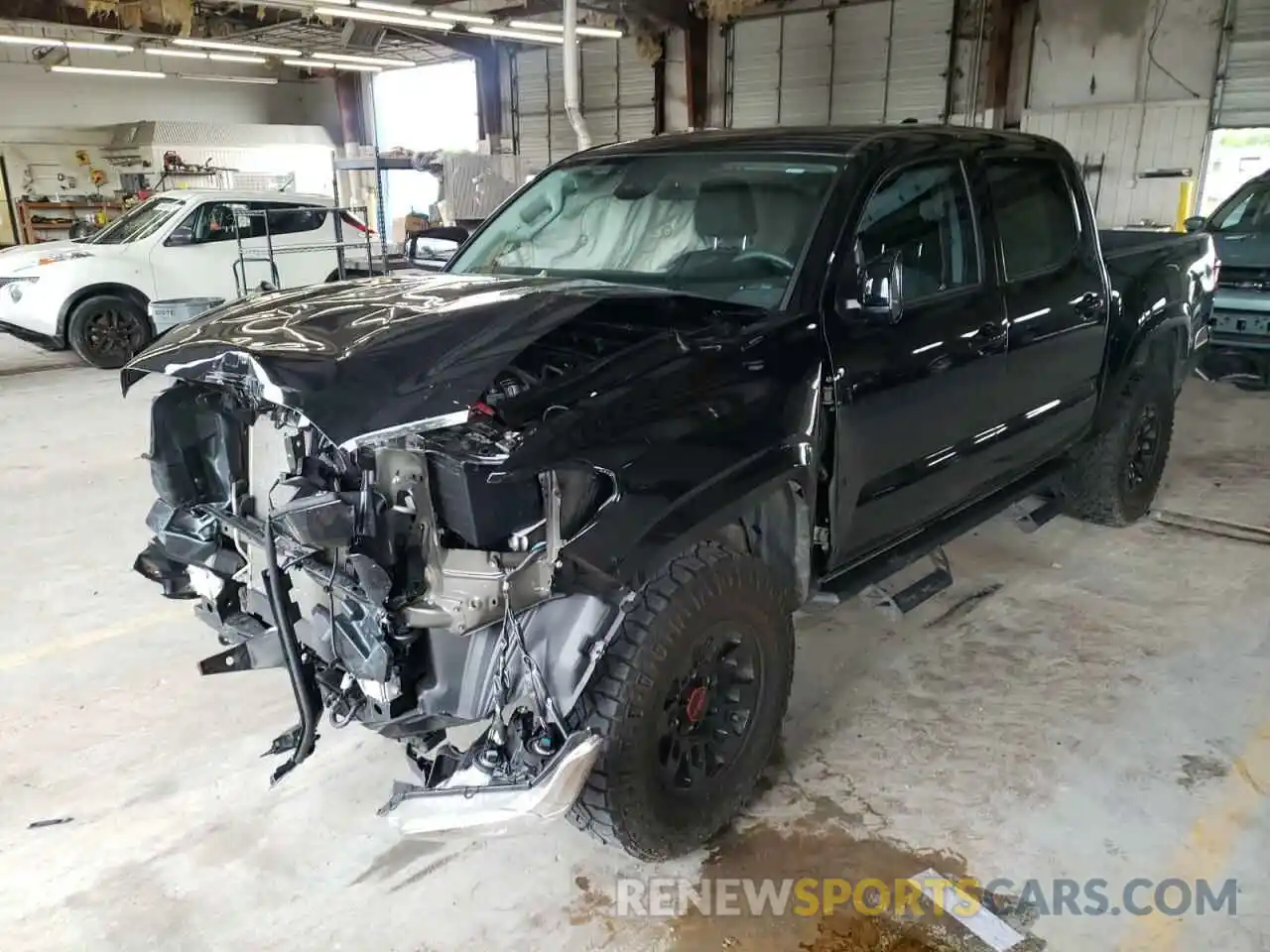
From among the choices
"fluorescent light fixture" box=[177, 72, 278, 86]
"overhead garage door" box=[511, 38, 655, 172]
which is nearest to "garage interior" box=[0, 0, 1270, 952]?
"overhead garage door" box=[511, 38, 655, 172]

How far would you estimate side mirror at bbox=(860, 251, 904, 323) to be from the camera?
2498 millimetres

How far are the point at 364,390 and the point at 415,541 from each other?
336mm

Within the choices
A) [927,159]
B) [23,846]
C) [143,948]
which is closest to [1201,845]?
[927,159]

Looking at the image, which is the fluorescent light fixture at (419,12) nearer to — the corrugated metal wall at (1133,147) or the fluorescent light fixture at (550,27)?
the fluorescent light fixture at (550,27)

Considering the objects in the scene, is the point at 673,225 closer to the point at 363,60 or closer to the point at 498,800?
the point at 498,800

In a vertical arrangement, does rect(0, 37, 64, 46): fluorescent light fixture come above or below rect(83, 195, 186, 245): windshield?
above

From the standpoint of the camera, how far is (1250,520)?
488cm

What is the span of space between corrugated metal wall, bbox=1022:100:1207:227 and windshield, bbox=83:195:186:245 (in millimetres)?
10400

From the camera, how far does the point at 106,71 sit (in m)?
17.6

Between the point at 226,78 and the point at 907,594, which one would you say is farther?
the point at 226,78

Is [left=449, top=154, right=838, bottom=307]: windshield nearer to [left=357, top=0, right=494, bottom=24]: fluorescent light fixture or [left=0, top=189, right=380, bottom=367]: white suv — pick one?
[left=0, top=189, right=380, bottom=367]: white suv

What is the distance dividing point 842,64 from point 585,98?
518cm

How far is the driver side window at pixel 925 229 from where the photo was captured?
112 inches

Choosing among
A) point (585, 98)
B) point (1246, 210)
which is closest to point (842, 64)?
point (585, 98)
